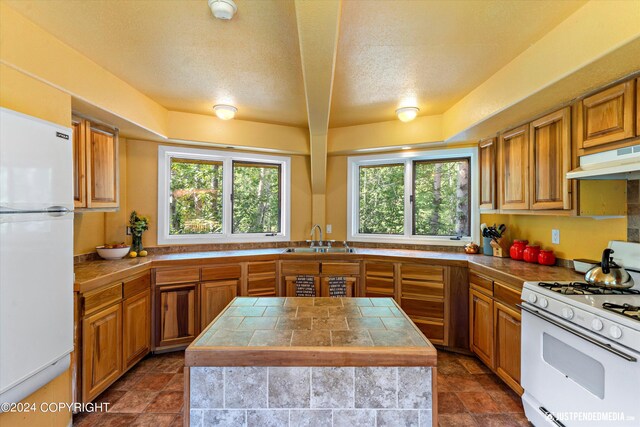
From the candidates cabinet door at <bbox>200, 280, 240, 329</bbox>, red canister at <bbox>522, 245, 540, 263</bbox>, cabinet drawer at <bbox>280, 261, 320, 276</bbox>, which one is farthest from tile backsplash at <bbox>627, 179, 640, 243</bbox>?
cabinet door at <bbox>200, 280, 240, 329</bbox>

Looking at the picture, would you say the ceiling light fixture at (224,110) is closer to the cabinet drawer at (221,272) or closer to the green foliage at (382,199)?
the cabinet drawer at (221,272)

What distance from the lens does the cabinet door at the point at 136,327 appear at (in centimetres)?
Answer: 233

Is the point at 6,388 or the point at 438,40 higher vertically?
the point at 438,40

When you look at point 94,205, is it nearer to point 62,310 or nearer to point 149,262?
point 149,262

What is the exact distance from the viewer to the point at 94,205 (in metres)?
2.25

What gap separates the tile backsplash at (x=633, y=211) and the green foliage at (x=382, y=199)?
6.36ft

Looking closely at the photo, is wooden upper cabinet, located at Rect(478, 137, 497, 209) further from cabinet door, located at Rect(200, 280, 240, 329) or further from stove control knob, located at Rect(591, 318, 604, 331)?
cabinet door, located at Rect(200, 280, 240, 329)

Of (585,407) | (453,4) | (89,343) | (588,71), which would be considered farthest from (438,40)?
→ (89,343)

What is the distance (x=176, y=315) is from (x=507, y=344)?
9.18 ft

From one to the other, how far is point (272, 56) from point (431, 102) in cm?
159

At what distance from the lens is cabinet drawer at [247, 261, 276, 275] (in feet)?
10.1

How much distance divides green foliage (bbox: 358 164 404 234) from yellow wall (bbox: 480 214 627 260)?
1165 mm

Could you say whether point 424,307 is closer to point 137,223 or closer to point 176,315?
point 176,315

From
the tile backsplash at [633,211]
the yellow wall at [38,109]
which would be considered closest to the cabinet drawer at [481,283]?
the tile backsplash at [633,211]
